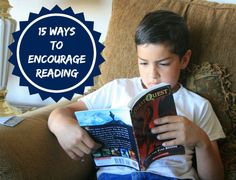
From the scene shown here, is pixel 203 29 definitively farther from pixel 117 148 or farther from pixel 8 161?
pixel 8 161

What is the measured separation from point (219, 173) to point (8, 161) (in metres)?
0.54

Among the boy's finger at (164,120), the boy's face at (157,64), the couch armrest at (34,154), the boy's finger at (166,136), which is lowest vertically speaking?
the couch armrest at (34,154)

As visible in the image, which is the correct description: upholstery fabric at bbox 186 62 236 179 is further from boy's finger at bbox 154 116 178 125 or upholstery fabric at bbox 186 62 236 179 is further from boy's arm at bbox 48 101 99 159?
boy's arm at bbox 48 101 99 159

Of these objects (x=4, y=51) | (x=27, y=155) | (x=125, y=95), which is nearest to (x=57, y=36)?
(x=4, y=51)

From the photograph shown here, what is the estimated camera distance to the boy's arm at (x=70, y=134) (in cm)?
91

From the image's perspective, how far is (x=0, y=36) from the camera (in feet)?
4.92

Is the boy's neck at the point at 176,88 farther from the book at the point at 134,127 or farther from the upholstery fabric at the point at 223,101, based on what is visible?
the book at the point at 134,127

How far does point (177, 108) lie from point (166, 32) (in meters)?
0.22

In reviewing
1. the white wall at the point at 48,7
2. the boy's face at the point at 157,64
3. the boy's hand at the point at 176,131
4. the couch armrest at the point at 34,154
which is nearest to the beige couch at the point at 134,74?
the couch armrest at the point at 34,154

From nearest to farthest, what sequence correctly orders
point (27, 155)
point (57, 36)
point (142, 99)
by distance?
point (142, 99) → point (27, 155) → point (57, 36)

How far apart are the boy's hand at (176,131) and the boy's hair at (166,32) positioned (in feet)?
0.83

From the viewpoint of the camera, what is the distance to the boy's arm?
35.9 inches

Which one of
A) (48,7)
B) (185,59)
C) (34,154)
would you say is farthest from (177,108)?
(48,7)

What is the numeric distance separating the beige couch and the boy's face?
0.34 feet
